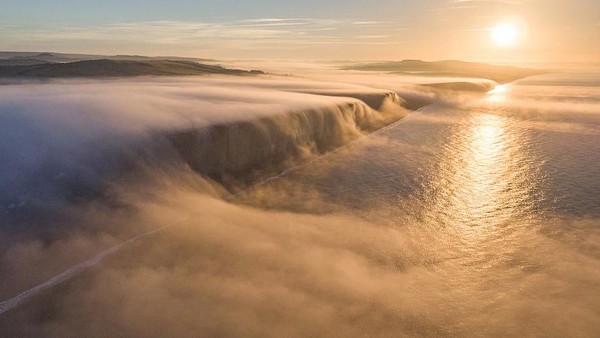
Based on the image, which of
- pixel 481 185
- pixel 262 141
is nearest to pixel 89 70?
pixel 262 141

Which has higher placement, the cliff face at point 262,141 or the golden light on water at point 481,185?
the cliff face at point 262,141

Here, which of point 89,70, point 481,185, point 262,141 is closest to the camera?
point 481,185

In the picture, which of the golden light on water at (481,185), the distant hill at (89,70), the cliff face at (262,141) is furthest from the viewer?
the distant hill at (89,70)

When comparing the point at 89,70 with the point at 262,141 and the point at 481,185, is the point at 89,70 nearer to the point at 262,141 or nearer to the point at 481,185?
the point at 262,141

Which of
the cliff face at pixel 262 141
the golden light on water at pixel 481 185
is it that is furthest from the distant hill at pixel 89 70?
the golden light on water at pixel 481 185

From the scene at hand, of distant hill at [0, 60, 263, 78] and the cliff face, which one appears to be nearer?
the cliff face

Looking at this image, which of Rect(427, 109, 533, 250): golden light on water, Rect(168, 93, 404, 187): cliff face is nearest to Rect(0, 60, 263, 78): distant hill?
Rect(168, 93, 404, 187): cliff face

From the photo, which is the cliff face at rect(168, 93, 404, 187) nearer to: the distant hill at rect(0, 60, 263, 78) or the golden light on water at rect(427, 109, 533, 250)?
the golden light on water at rect(427, 109, 533, 250)

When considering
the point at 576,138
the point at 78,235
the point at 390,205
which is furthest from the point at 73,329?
the point at 576,138

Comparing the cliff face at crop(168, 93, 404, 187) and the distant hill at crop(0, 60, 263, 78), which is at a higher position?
the distant hill at crop(0, 60, 263, 78)

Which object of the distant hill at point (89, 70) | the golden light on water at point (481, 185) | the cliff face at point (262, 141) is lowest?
the golden light on water at point (481, 185)

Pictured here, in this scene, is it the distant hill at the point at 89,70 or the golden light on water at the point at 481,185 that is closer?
the golden light on water at the point at 481,185

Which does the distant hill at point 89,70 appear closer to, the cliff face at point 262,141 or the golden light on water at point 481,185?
the cliff face at point 262,141
